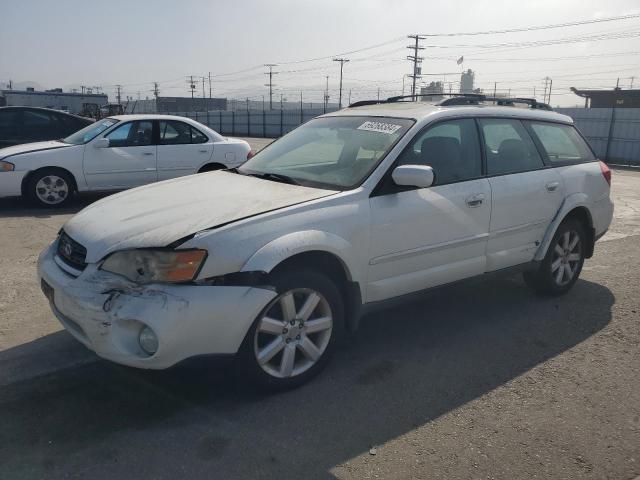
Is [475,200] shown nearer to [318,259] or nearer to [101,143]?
[318,259]

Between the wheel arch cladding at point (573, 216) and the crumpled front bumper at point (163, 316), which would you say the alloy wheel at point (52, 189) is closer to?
the crumpled front bumper at point (163, 316)

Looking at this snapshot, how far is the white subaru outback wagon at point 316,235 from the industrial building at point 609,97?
1435 inches

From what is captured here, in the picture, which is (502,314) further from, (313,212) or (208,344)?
(208,344)

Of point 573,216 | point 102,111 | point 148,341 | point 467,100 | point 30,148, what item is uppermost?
point 467,100

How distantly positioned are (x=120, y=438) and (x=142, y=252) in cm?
95

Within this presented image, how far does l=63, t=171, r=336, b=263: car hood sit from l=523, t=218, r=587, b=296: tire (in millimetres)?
2462

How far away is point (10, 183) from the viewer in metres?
8.39

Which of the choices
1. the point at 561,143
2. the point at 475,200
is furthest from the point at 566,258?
the point at 475,200

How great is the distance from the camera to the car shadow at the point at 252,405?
2.75m

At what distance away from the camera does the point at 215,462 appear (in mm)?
2748

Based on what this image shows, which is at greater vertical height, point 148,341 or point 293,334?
point 148,341

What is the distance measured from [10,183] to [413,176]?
701 centimetres

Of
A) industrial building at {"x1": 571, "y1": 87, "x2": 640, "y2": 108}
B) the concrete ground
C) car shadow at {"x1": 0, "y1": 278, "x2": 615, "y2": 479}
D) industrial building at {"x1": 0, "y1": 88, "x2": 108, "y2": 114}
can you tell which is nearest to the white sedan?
the concrete ground

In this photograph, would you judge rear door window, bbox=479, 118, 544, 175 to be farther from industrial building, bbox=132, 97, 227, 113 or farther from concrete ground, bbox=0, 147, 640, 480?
industrial building, bbox=132, 97, 227, 113
